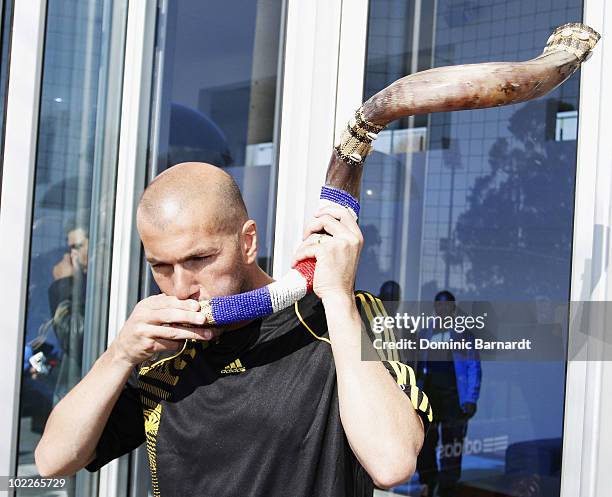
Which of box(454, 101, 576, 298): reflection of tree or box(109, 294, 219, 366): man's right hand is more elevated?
box(454, 101, 576, 298): reflection of tree

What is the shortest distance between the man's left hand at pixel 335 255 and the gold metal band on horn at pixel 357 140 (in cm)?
17

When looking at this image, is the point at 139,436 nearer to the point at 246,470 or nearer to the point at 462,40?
the point at 246,470

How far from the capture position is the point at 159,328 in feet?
4.83

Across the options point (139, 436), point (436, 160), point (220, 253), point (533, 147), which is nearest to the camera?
point (220, 253)

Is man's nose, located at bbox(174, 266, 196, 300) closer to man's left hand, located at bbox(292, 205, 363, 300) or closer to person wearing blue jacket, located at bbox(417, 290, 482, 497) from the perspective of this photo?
man's left hand, located at bbox(292, 205, 363, 300)

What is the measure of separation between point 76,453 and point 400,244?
2371mm

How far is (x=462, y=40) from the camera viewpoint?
3.01 meters

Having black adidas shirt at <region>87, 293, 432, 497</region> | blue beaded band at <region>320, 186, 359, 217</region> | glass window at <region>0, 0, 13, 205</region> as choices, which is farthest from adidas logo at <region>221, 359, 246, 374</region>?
glass window at <region>0, 0, 13, 205</region>

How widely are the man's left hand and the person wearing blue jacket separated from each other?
2.05 m

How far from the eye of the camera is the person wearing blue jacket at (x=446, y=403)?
3579 mm

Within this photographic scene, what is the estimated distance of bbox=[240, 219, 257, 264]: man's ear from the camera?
1.61 m

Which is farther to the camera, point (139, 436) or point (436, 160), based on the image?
point (436, 160)

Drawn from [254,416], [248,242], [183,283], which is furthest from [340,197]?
[254,416]

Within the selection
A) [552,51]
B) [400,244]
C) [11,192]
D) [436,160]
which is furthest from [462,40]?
[11,192]
